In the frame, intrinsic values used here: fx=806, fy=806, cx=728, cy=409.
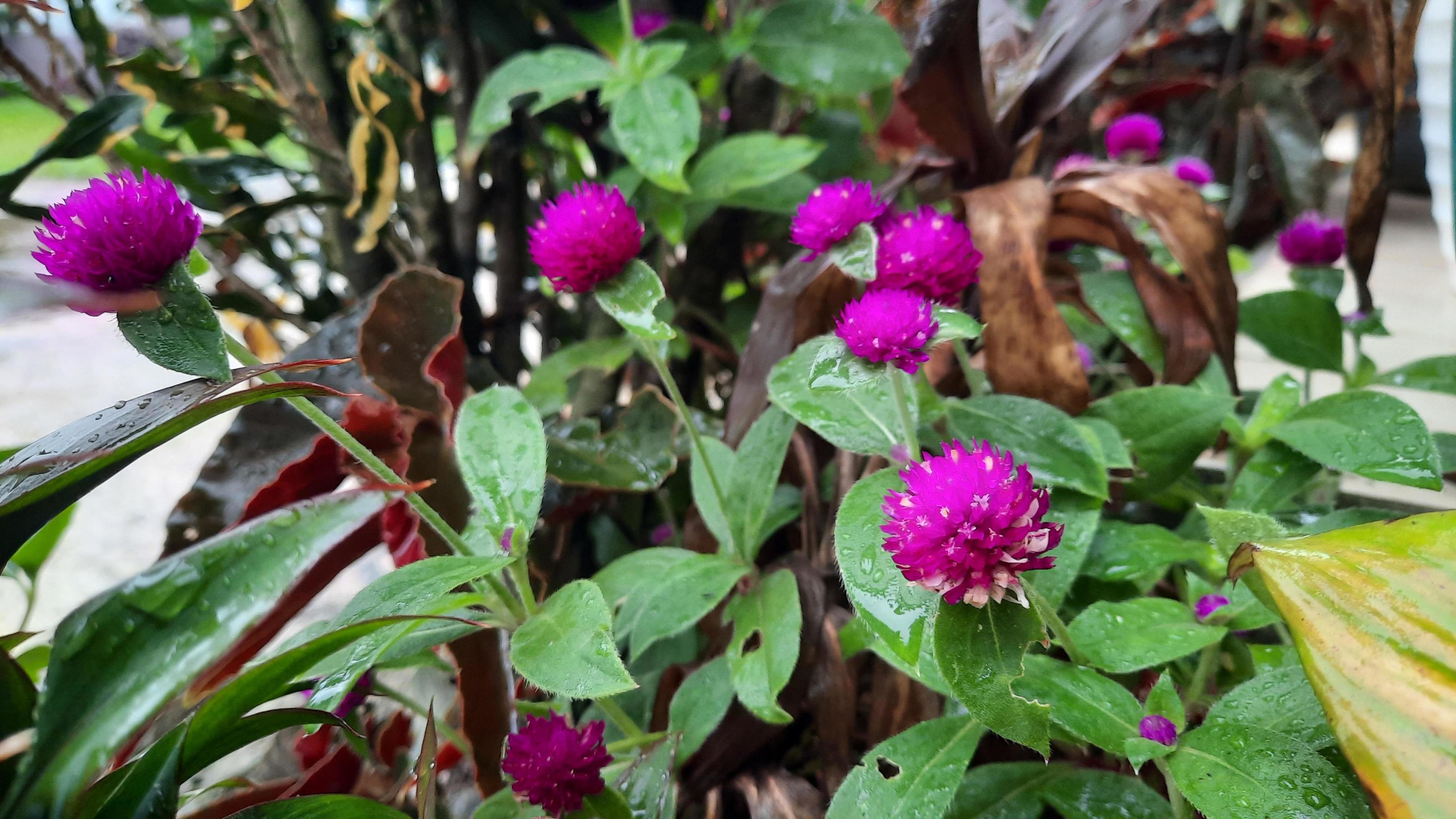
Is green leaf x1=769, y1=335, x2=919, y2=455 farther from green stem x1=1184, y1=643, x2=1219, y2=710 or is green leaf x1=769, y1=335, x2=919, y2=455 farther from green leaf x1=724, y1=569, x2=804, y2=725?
green stem x1=1184, y1=643, x2=1219, y2=710

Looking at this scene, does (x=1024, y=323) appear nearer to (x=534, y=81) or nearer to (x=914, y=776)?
(x=914, y=776)

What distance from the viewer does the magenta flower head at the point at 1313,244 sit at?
0.71 meters

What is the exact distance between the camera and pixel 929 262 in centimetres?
42

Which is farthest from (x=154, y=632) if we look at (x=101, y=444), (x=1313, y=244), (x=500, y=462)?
(x=1313, y=244)

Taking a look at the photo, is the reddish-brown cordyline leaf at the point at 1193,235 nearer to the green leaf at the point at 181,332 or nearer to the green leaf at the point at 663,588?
the green leaf at the point at 663,588

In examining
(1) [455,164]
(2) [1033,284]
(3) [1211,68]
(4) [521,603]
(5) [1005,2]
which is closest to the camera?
(4) [521,603]

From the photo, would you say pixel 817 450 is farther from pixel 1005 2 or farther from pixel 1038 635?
pixel 1005 2

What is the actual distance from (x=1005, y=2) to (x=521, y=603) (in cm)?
75

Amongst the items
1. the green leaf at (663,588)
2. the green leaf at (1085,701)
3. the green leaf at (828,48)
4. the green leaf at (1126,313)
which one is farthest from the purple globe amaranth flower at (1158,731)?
the green leaf at (828,48)

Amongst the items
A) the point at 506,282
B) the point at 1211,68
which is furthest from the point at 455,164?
the point at 1211,68

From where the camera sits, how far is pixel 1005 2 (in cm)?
81

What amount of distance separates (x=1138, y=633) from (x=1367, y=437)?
0.20 meters

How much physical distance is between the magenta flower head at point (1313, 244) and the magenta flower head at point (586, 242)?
62 centimetres

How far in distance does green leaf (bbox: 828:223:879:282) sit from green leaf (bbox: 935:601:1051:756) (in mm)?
178
